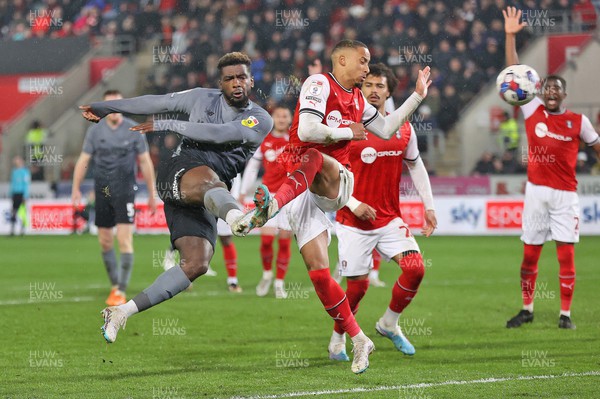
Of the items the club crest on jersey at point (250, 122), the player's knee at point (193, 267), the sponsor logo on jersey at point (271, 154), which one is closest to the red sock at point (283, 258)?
the sponsor logo on jersey at point (271, 154)

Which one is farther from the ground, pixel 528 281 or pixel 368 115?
pixel 368 115

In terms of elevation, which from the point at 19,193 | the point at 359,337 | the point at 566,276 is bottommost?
the point at 566,276

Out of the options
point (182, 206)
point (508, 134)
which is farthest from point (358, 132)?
point (508, 134)

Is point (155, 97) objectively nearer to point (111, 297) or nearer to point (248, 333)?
point (248, 333)

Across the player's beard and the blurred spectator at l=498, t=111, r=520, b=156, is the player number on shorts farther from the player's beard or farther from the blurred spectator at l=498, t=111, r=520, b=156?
the blurred spectator at l=498, t=111, r=520, b=156

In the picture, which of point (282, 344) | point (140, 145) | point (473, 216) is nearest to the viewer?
point (282, 344)

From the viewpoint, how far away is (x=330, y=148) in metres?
7.08

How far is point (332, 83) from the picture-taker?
7.01 meters

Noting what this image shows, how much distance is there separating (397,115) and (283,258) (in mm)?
5849

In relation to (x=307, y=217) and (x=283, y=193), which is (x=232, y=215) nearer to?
(x=283, y=193)

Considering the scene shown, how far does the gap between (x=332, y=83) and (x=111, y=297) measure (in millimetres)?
5486

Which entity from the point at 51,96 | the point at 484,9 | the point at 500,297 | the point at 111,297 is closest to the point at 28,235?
the point at 51,96

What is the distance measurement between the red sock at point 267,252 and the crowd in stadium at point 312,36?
9610 mm

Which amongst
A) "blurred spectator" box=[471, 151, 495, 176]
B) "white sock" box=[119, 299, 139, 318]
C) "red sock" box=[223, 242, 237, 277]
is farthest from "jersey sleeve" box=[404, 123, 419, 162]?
"blurred spectator" box=[471, 151, 495, 176]
